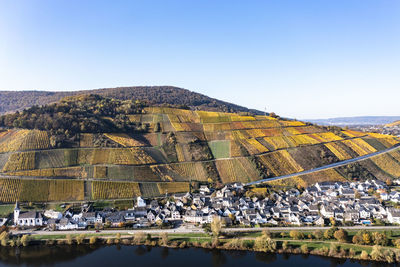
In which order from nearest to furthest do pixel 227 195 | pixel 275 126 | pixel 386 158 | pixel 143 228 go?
pixel 143 228
pixel 227 195
pixel 386 158
pixel 275 126

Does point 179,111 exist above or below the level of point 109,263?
above

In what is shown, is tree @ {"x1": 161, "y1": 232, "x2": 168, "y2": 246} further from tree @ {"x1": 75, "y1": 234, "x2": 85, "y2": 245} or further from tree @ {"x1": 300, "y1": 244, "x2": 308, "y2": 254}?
tree @ {"x1": 300, "y1": 244, "x2": 308, "y2": 254}

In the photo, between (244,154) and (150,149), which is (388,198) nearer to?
(244,154)

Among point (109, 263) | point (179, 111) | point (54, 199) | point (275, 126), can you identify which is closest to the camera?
point (109, 263)

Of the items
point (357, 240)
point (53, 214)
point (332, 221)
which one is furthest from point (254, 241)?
point (53, 214)

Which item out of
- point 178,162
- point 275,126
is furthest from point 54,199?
point 275,126

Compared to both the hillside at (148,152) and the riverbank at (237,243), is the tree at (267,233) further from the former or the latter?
the hillside at (148,152)

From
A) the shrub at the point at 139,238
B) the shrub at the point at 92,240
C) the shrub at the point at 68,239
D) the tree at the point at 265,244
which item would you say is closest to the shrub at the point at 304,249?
the tree at the point at 265,244

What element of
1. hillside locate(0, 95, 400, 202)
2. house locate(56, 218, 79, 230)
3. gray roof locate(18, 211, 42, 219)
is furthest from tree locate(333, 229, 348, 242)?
gray roof locate(18, 211, 42, 219)
